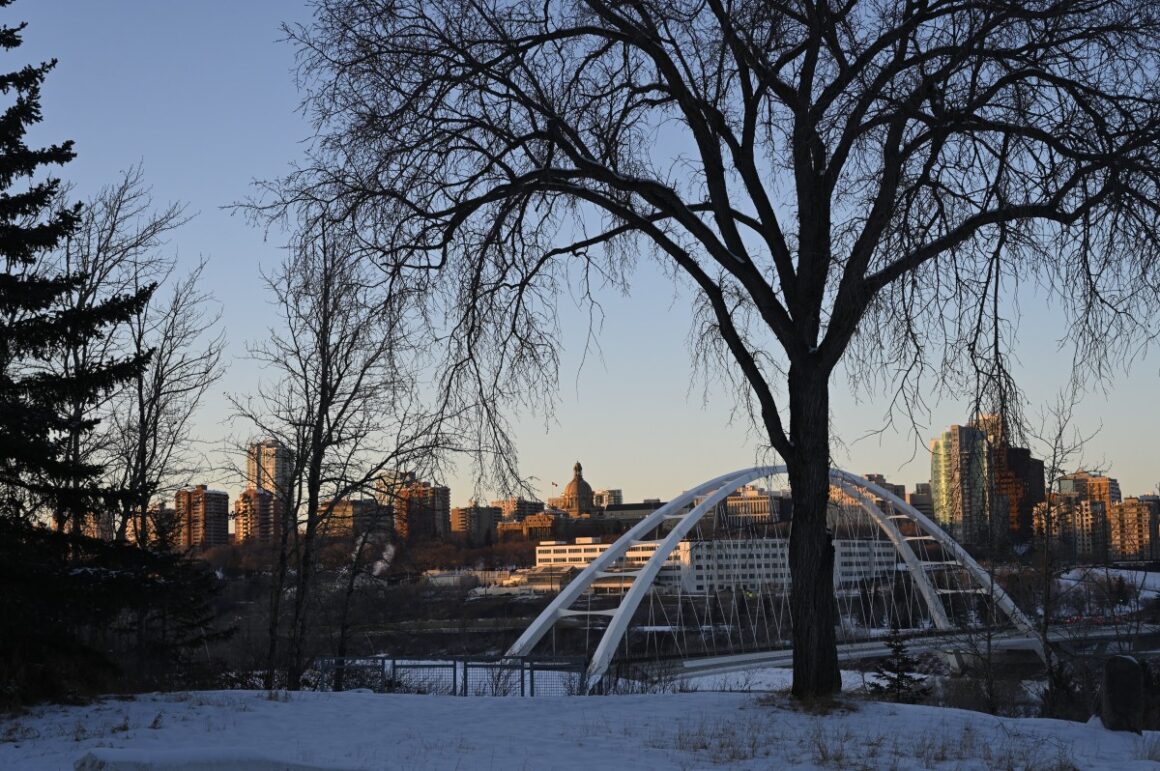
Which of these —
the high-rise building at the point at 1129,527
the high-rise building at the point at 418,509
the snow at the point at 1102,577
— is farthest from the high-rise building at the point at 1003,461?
the high-rise building at the point at 1129,527

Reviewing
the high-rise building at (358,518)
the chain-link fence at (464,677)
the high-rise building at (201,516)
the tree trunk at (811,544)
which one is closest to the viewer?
the tree trunk at (811,544)

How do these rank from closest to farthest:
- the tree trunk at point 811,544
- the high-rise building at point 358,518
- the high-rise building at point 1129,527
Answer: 1. the tree trunk at point 811,544
2. the high-rise building at point 358,518
3. the high-rise building at point 1129,527

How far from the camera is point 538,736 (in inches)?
311

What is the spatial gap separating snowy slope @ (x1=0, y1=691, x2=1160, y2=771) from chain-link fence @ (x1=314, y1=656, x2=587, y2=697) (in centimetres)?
603

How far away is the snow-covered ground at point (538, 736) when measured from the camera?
673 centimetres

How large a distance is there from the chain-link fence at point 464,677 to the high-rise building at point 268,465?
401 cm

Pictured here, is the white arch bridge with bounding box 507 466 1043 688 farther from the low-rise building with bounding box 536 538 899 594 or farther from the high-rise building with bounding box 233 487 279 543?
the high-rise building with bounding box 233 487 279 543

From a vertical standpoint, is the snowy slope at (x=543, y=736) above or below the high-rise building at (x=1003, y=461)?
below

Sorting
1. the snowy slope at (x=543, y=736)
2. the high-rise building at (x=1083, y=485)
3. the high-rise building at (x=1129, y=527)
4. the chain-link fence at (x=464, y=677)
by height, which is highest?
the high-rise building at (x=1083, y=485)

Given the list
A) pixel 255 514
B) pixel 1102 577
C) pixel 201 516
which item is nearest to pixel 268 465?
pixel 255 514

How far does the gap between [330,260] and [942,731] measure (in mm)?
6614

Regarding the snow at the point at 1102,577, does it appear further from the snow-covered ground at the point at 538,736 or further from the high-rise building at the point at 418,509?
the snow-covered ground at the point at 538,736

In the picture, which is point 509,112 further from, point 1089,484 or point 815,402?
point 1089,484

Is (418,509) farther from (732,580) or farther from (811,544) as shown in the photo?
(732,580)
